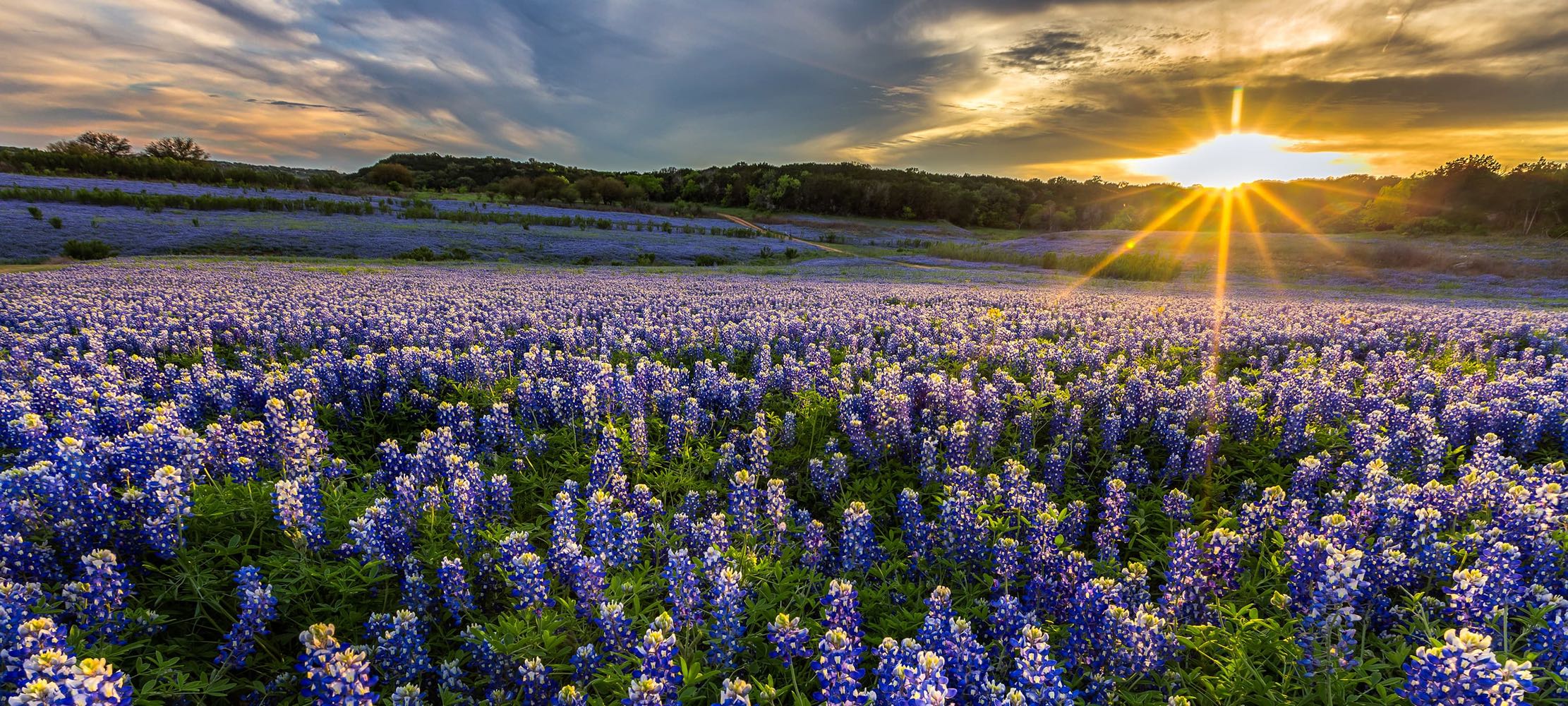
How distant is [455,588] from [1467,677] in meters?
4.63

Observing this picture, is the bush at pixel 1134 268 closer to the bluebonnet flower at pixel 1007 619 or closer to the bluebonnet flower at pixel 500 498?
the bluebonnet flower at pixel 1007 619

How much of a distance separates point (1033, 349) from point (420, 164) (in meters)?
177

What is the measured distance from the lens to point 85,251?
2853 cm

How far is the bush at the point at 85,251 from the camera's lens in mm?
28406

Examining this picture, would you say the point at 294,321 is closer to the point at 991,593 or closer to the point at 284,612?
the point at 284,612

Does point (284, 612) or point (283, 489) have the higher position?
point (283, 489)

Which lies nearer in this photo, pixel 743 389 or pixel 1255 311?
pixel 743 389

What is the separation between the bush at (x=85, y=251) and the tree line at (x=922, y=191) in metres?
50.4

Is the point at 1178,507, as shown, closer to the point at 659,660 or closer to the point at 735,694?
the point at 735,694

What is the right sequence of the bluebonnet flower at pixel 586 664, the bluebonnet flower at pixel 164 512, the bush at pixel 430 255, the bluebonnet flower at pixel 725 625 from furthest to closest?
the bush at pixel 430 255, the bluebonnet flower at pixel 164 512, the bluebonnet flower at pixel 725 625, the bluebonnet flower at pixel 586 664

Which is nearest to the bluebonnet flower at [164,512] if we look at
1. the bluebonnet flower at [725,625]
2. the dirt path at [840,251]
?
the bluebonnet flower at [725,625]

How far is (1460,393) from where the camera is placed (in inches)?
258

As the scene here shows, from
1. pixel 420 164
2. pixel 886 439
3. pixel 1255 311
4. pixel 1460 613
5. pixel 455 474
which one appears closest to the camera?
pixel 1460 613

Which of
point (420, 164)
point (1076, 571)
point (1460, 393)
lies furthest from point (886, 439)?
point (420, 164)
